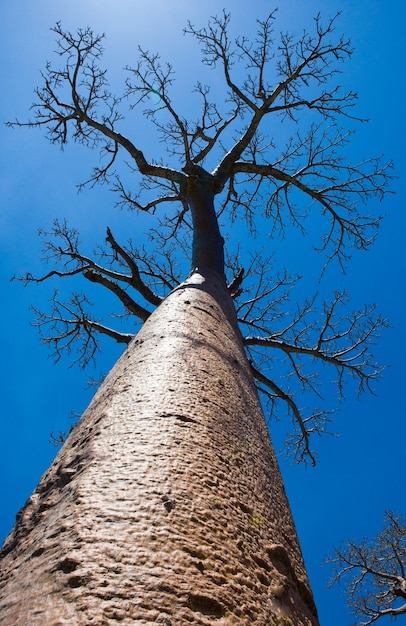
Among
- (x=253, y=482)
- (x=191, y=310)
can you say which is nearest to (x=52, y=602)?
(x=253, y=482)

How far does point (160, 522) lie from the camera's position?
2.39 ft

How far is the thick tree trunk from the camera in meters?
0.60

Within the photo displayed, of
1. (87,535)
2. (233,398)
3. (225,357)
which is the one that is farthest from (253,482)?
(225,357)

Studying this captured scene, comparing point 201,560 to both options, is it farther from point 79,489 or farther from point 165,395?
point 165,395

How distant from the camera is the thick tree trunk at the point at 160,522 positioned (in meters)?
0.60

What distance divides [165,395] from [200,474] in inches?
12.1

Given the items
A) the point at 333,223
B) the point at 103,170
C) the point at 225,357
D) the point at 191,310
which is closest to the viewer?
the point at 225,357

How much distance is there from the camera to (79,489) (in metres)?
0.81

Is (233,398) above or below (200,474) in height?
above

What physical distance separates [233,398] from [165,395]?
318mm

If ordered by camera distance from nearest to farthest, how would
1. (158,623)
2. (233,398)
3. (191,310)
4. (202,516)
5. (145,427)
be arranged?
(158,623)
(202,516)
(145,427)
(233,398)
(191,310)

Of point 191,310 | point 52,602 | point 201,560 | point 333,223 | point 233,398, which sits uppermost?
point 333,223

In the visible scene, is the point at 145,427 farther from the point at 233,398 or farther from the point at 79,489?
the point at 233,398

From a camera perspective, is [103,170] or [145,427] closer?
[145,427]
